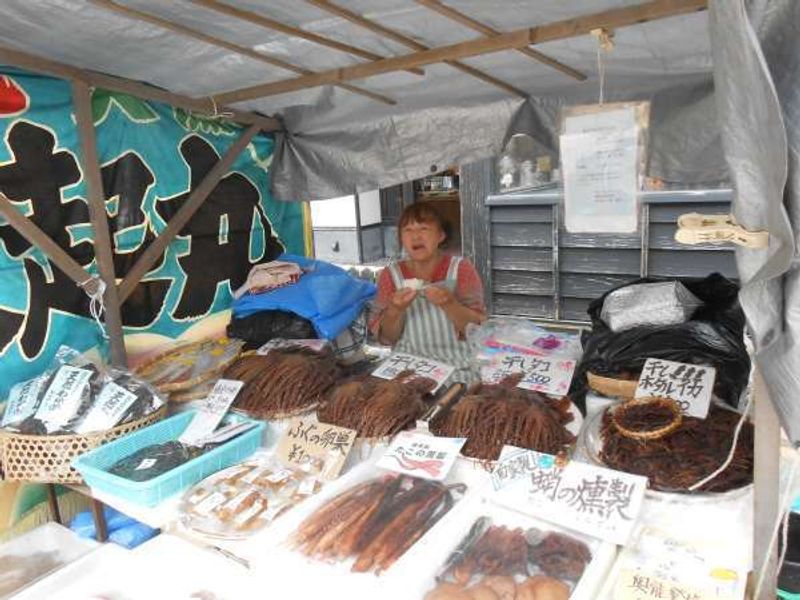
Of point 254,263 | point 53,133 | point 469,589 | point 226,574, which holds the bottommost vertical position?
point 226,574

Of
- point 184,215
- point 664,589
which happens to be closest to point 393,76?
point 184,215

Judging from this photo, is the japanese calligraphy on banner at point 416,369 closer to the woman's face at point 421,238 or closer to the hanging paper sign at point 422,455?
the hanging paper sign at point 422,455

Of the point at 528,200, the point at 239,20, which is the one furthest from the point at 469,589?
the point at 528,200

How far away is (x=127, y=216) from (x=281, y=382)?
5.06 ft

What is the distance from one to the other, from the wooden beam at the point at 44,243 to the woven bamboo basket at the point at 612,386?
259 centimetres

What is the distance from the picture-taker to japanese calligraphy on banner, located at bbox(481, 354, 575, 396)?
2.48 meters

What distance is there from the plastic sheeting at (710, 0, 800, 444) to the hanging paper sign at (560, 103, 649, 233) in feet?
2.70

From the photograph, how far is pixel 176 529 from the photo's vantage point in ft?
7.00

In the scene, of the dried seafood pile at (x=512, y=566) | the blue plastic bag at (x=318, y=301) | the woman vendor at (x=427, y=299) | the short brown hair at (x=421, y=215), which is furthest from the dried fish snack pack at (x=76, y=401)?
the short brown hair at (x=421, y=215)

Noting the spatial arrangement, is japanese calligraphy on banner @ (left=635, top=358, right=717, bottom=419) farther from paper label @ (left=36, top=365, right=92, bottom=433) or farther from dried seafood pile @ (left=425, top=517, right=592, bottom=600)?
paper label @ (left=36, top=365, right=92, bottom=433)

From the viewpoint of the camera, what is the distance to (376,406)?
241 cm

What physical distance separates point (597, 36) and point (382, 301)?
2123 mm

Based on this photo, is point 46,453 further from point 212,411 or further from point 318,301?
point 318,301

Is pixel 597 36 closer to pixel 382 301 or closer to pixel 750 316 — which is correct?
pixel 750 316
